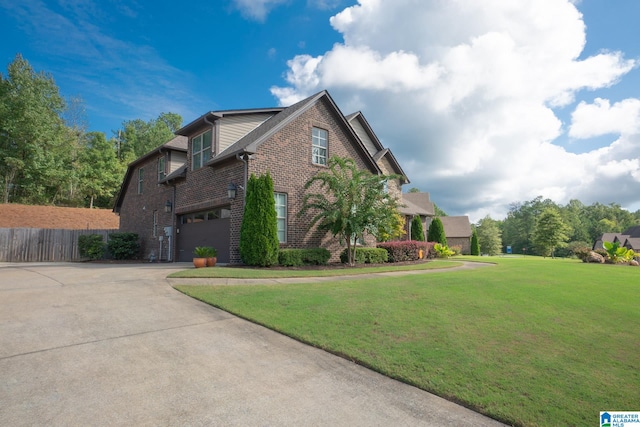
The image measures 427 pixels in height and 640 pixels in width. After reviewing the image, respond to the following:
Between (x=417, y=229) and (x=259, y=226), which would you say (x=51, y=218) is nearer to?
(x=259, y=226)

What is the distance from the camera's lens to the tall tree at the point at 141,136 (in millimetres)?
48719

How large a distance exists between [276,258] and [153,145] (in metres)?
44.3

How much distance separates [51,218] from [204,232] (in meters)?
22.2

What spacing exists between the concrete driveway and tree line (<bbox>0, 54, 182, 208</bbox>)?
1407 inches

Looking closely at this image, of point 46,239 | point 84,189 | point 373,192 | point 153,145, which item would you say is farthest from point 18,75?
point 373,192

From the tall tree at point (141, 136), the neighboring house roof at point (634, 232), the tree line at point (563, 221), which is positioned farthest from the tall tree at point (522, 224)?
the tall tree at point (141, 136)

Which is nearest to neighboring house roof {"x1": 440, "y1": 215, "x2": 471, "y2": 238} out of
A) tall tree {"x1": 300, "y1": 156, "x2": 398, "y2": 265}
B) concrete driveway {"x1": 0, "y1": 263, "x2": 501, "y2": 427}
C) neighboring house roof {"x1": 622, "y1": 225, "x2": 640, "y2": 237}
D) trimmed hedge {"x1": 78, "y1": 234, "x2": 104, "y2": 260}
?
neighboring house roof {"x1": 622, "y1": 225, "x2": 640, "y2": 237}

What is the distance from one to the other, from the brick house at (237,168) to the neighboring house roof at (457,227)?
3465 cm

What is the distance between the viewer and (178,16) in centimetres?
1299

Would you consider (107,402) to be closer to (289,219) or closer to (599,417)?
(599,417)

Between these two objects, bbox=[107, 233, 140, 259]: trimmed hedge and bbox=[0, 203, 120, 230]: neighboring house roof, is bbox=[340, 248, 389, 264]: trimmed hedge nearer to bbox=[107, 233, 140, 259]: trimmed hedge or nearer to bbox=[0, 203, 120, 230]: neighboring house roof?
bbox=[107, 233, 140, 259]: trimmed hedge

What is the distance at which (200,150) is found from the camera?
15180 mm

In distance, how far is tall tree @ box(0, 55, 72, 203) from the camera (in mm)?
31719

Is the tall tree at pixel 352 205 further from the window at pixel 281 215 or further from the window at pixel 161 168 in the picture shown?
the window at pixel 161 168
